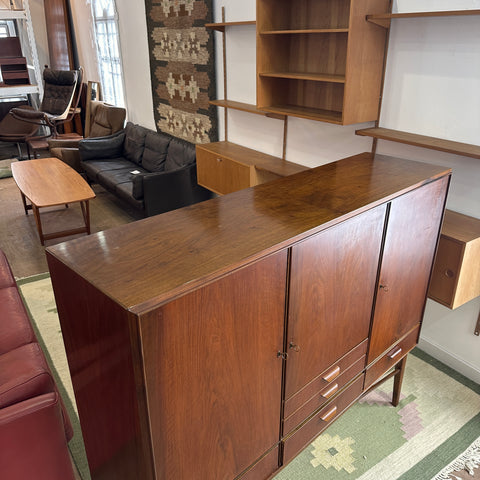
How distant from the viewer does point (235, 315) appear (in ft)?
3.56

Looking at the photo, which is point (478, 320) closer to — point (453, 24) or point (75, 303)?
point (453, 24)

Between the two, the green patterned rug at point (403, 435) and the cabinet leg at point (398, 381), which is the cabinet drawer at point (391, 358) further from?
the green patterned rug at point (403, 435)

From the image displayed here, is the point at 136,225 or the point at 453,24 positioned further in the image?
the point at 453,24

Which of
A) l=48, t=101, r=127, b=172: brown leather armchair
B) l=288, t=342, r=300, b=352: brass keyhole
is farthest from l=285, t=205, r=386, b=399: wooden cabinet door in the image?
l=48, t=101, r=127, b=172: brown leather armchair

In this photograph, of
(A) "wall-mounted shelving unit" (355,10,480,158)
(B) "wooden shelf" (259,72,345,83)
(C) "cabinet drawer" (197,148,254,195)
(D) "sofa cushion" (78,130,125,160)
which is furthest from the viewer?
(D) "sofa cushion" (78,130,125,160)

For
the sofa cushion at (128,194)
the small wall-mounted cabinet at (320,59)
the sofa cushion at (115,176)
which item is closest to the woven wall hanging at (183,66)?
the sofa cushion at (115,176)

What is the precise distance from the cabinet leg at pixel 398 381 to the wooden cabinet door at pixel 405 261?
0.23 meters

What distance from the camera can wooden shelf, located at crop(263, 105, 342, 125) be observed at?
235 centimetres

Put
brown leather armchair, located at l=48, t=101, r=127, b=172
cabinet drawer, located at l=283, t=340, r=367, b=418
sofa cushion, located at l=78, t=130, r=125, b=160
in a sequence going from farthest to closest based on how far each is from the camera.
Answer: brown leather armchair, located at l=48, t=101, r=127, b=172
sofa cushion, located at l=78, t=130, r=125, b=160
cabinet drawer, located at l=283, t=340, r=367, b=418

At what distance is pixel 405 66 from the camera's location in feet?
7.01

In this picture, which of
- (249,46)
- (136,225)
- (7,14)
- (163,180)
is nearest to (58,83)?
(7,14)

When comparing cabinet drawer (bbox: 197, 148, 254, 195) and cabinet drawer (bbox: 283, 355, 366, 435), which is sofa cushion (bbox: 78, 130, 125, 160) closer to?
cabinet drawer (bbox: 197, 148, 254, 195)

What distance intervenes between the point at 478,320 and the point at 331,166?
1.17m

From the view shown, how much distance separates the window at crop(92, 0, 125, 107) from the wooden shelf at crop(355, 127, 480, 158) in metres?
4.05
